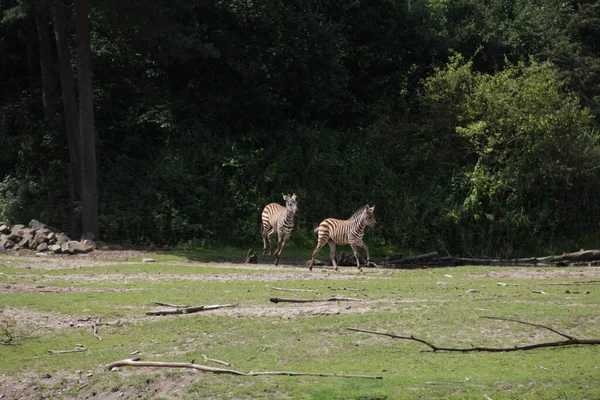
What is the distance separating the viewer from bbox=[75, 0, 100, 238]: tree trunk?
2850 centimetres

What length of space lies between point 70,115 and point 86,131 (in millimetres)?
2555

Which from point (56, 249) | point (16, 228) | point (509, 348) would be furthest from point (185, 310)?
point (16, 228)

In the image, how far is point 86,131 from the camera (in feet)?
94.2

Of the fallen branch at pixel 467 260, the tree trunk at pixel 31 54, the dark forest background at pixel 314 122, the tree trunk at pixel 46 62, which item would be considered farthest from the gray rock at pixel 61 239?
the tree trunk at pixel 31 54

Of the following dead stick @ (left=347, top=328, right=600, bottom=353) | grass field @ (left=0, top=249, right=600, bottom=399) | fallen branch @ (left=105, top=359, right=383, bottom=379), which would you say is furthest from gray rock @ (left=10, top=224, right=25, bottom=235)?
dead stick @ (left=347, top=328, right=600, bottom=353)

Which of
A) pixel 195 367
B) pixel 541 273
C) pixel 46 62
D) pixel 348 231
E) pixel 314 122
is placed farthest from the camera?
pixel 314 122

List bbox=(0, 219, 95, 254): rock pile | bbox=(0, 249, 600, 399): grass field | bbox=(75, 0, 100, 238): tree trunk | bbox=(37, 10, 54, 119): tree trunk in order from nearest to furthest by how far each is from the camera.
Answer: bbox=(0, 249, 600, 399): grass field < bbox=(0, 219, 95, 254): rock pile < bbox=(75, 0, 100, 238): tree trunk < bbox=(37, 10, 54, 119): tree trunk

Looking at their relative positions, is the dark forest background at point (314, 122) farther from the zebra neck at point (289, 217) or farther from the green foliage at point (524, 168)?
the zebra neck at point (289, 217)

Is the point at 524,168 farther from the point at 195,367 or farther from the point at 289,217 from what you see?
the point at 195,367

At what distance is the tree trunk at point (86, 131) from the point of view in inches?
1122

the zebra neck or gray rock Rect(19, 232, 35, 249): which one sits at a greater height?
the zebra neck

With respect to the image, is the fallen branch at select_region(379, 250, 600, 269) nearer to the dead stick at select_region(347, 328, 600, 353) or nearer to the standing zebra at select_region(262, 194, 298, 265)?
the standing zebra at select_region(262, 194, 298, 265)

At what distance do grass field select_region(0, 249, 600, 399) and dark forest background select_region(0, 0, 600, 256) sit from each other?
10.1 m

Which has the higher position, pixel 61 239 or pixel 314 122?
pixel 314 122
